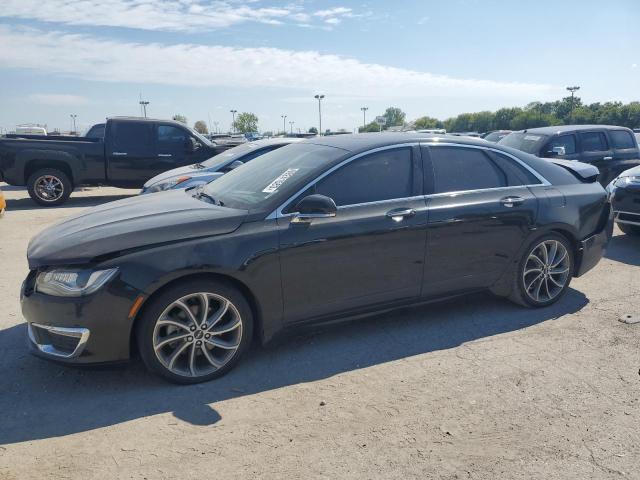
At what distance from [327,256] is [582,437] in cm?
196

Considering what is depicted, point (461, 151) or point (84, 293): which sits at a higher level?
point (461, 151)

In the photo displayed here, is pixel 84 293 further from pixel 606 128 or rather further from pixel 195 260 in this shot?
pixel 606 128

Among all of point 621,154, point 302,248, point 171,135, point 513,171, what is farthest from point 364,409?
point 171,135

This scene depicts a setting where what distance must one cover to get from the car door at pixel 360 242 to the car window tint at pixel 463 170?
20cm

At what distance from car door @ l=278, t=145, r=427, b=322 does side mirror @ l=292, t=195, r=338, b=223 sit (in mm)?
45

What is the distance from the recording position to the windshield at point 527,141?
9891 mm

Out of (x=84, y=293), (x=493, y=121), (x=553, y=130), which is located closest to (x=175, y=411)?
(x=84, y=293)

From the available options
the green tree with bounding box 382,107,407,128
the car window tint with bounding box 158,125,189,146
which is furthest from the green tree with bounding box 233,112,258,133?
the car window tint with bounding box 158,125,189,146

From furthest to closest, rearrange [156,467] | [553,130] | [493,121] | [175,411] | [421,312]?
1. [493,121]
2. [553,130]
3. [421,312]
4. [175,411]
5. [156,467]

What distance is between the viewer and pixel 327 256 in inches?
152

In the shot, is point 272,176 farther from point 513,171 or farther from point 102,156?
point 102,156

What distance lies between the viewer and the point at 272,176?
4.23m

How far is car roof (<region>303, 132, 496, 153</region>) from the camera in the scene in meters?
4.30

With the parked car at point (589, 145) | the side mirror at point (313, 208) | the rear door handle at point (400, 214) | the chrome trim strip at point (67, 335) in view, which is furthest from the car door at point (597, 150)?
the chrome trim strip at point (67, 335)
